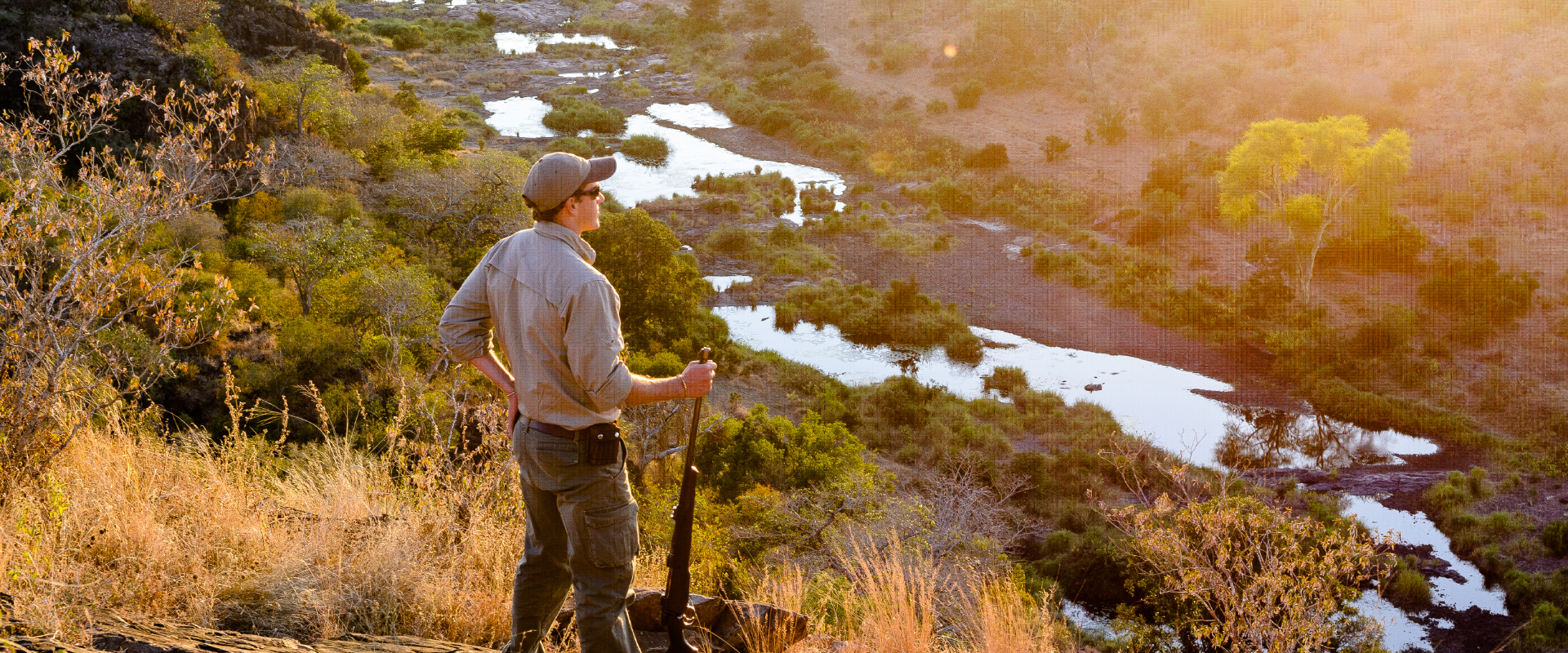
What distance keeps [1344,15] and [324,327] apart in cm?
4316

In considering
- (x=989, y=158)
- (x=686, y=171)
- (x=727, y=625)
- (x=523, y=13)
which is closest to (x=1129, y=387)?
(x=989, y=158)

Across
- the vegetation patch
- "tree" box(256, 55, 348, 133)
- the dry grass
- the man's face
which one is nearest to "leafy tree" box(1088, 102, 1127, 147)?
the vegetation patch

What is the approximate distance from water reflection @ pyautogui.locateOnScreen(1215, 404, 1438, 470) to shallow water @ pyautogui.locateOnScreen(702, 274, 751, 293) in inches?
524

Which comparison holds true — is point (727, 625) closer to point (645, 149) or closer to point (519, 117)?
point (645, 149)

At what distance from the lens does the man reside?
2533 mm

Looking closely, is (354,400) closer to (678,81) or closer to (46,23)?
(46,23)

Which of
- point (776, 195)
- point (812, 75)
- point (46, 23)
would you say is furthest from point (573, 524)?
point (812, 75)

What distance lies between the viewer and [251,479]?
4.49 m

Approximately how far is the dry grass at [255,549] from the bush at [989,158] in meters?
33.0

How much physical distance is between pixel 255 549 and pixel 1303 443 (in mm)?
18783

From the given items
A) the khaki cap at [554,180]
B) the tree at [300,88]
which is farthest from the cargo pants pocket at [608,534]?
the tree at [300,88]

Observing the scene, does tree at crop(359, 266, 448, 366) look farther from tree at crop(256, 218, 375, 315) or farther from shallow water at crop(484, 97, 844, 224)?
shallow water at crop(484, 97, 844, 224)

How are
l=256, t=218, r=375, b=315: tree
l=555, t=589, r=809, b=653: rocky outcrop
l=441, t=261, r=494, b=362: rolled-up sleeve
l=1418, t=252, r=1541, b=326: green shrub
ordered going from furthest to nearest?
l=1418, t=252, r=1541, b=326: green shrub
l=256, t=218, r=375, b=315: tree
l=555, t=589, r=809, b=653: rocky outcrop
l=441, t=261, r=494, b=362: rolled-up sleeve

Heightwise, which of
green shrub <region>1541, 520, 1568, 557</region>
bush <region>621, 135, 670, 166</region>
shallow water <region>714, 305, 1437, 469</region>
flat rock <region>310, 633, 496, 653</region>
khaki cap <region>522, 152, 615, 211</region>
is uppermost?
khaki cap <region>522, 152, 615, 211</region>
